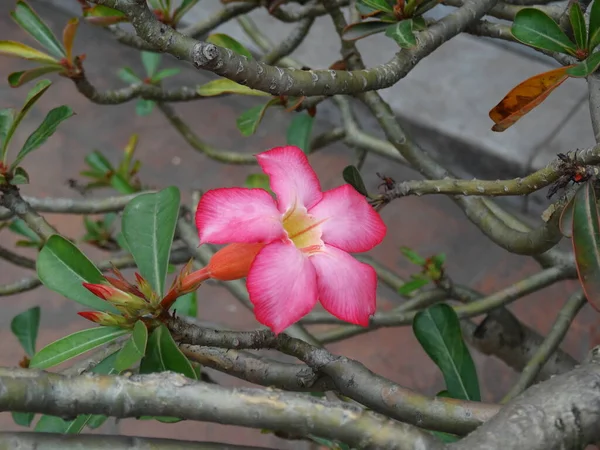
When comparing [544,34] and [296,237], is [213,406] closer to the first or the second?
[296,237]

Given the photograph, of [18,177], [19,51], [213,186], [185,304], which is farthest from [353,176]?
[213,186]

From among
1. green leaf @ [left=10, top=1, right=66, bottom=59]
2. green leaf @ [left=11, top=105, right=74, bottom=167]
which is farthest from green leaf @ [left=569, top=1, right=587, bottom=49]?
green leaf @ [left=10, top=1, right=66, bottom=59]

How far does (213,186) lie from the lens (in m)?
2.07

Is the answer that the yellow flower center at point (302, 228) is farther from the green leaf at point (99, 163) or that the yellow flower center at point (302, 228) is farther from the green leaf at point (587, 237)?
the green leaf at point (99, 163)

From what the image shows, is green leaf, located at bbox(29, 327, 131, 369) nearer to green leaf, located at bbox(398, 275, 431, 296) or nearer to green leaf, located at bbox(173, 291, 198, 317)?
green leaf, located at bbox(173, 291, 198, 317)

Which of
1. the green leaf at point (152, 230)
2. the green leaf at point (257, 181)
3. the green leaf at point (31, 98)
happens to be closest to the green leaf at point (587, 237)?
the green leaf at point (152, 230)

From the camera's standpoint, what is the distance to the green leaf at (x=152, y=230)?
56cm

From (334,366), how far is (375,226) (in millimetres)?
104

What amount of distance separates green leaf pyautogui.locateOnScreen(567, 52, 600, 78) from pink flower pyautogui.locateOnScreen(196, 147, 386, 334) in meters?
0.19

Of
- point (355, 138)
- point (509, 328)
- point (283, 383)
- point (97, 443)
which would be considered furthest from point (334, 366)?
point (355, 138)

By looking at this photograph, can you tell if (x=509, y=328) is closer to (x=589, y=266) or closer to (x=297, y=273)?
(x=589, y=266)

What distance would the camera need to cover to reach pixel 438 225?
192 centimetres

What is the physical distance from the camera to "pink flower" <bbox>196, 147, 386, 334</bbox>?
0.41m

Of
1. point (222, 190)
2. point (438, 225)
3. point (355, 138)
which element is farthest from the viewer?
point (438, 225)
